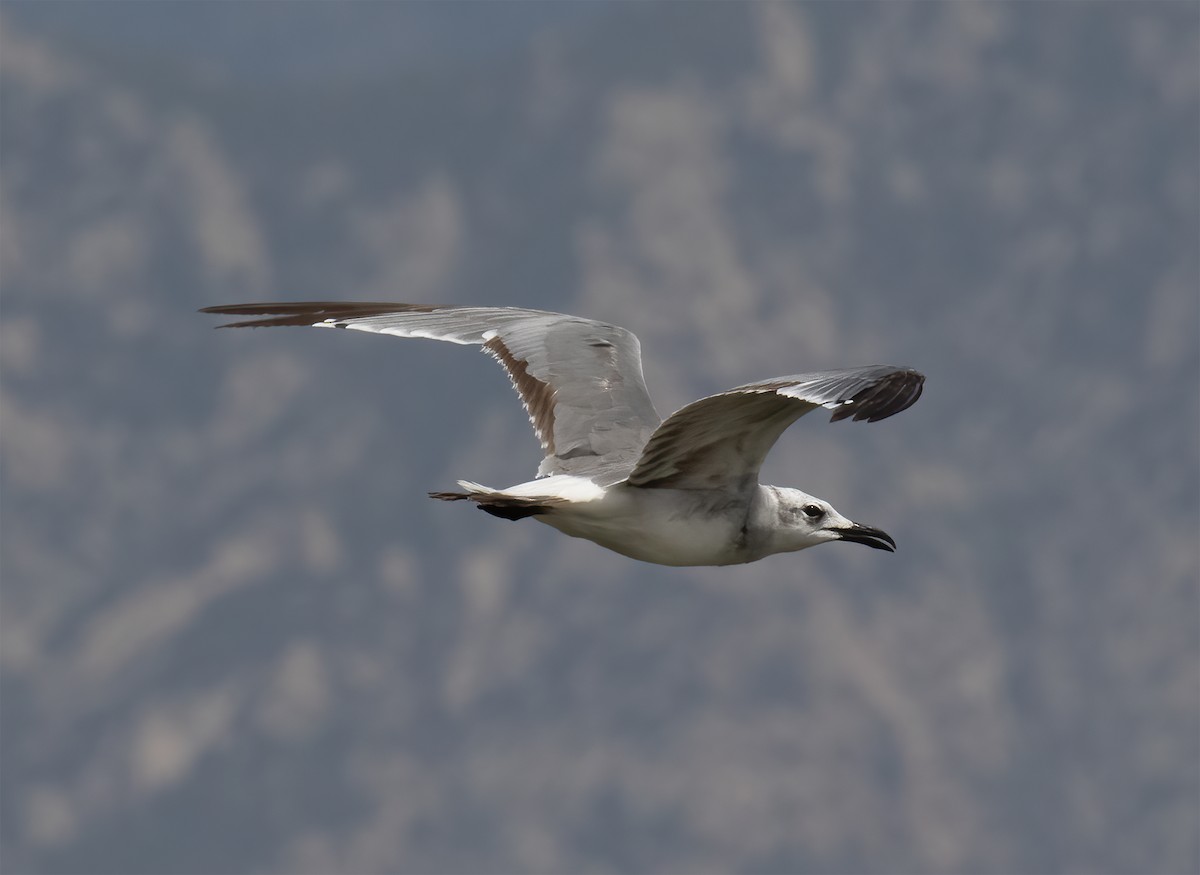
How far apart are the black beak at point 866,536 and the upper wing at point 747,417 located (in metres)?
1.54

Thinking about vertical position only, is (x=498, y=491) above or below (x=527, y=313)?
below

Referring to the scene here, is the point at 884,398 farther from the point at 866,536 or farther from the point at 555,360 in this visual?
the point at 555,360

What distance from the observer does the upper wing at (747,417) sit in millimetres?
11539

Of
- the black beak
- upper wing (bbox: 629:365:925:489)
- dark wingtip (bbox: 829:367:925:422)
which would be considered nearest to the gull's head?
the black beak

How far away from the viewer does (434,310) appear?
1678cm

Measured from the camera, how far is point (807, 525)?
591 inches

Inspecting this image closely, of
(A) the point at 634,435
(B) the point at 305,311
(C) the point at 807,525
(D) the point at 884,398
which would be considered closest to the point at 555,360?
(A) the point at 634,435

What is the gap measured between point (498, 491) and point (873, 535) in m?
3.75

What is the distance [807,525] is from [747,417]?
7.01 ft

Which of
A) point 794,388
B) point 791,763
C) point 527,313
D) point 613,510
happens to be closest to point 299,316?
point 527,313

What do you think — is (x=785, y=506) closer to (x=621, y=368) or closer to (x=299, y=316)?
(x=621, y=368)

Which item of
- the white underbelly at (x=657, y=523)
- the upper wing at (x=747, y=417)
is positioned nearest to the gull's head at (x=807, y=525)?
the white underbelly at (x=657, y=523)

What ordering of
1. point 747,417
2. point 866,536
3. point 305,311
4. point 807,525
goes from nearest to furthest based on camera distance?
point 747,417 < point 807,525 < point 866,536 < point 305,311

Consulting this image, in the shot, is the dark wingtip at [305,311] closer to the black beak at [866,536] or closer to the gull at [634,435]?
the gull at [634,435]
